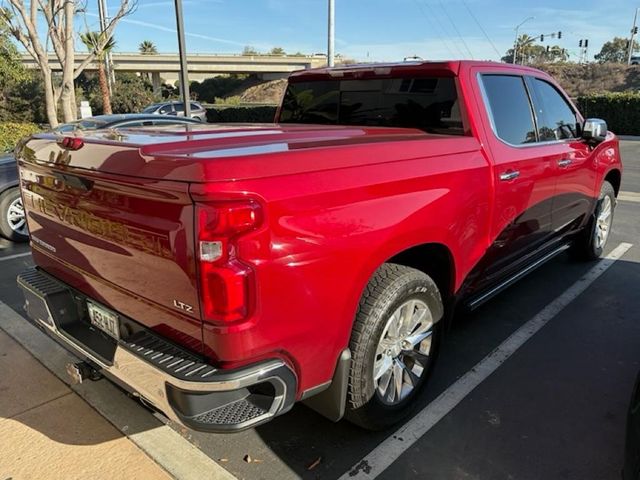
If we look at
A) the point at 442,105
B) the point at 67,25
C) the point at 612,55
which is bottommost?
the point at 442,105

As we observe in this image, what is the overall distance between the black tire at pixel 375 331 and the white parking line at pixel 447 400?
11 centimetres

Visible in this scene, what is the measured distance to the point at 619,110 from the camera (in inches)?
868

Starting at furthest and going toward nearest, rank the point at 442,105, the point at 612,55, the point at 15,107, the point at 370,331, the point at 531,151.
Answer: the point at 612,55
the point at 15,107
the point at 531,151
the point at 442,105
the point at 370,331

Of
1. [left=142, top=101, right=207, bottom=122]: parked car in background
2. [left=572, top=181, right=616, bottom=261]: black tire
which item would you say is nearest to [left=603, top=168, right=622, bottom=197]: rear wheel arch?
[left=572, top=181, right=616, bottom=261]: black tire

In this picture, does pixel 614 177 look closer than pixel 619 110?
Yes

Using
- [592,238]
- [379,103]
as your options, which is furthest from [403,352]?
[592,238]

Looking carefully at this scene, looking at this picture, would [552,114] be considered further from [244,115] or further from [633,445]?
[244,115]

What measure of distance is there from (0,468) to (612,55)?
13616cm

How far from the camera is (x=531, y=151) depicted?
361 centimetres

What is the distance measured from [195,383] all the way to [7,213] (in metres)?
5.49

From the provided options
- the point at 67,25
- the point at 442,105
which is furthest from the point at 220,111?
the point at 442,105

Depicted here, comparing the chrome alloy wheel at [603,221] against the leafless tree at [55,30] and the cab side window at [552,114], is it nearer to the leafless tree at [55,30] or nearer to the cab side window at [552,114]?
the cab side window at [552,114]

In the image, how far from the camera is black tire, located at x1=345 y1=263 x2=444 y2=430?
242 cm

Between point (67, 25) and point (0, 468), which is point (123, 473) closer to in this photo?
point (0, 468)
